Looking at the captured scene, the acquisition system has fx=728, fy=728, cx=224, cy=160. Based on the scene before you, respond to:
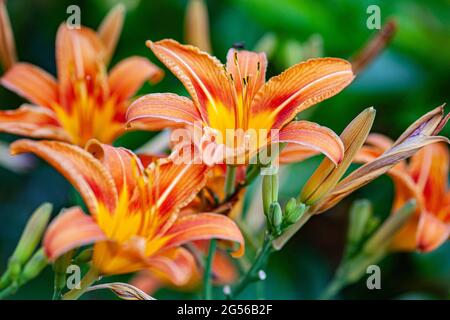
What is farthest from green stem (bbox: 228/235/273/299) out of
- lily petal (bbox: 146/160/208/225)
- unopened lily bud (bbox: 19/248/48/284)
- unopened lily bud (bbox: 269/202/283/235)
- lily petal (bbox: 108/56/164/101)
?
lily petal (bbox: 108/56/164/101)

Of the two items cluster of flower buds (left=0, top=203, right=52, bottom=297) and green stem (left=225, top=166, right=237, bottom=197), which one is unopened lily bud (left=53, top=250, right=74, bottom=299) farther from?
green stem (left=225, top=166, right=237, bottom=197)

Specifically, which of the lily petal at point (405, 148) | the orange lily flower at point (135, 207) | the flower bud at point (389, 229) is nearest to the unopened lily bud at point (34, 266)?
the orange lily flower at point (135, 207)

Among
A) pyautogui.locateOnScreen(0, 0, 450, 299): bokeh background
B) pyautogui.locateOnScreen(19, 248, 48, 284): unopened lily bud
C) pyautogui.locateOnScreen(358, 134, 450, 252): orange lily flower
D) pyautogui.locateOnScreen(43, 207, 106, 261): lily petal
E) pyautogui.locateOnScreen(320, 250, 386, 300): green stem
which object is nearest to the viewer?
pyautogui.locateOnScreen(43, 207, 106, 261): lily petal

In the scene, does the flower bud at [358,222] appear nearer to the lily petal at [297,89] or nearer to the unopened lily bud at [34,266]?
the lily petal at [297,89]

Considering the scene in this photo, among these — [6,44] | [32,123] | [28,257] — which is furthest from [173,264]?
[6,44]
